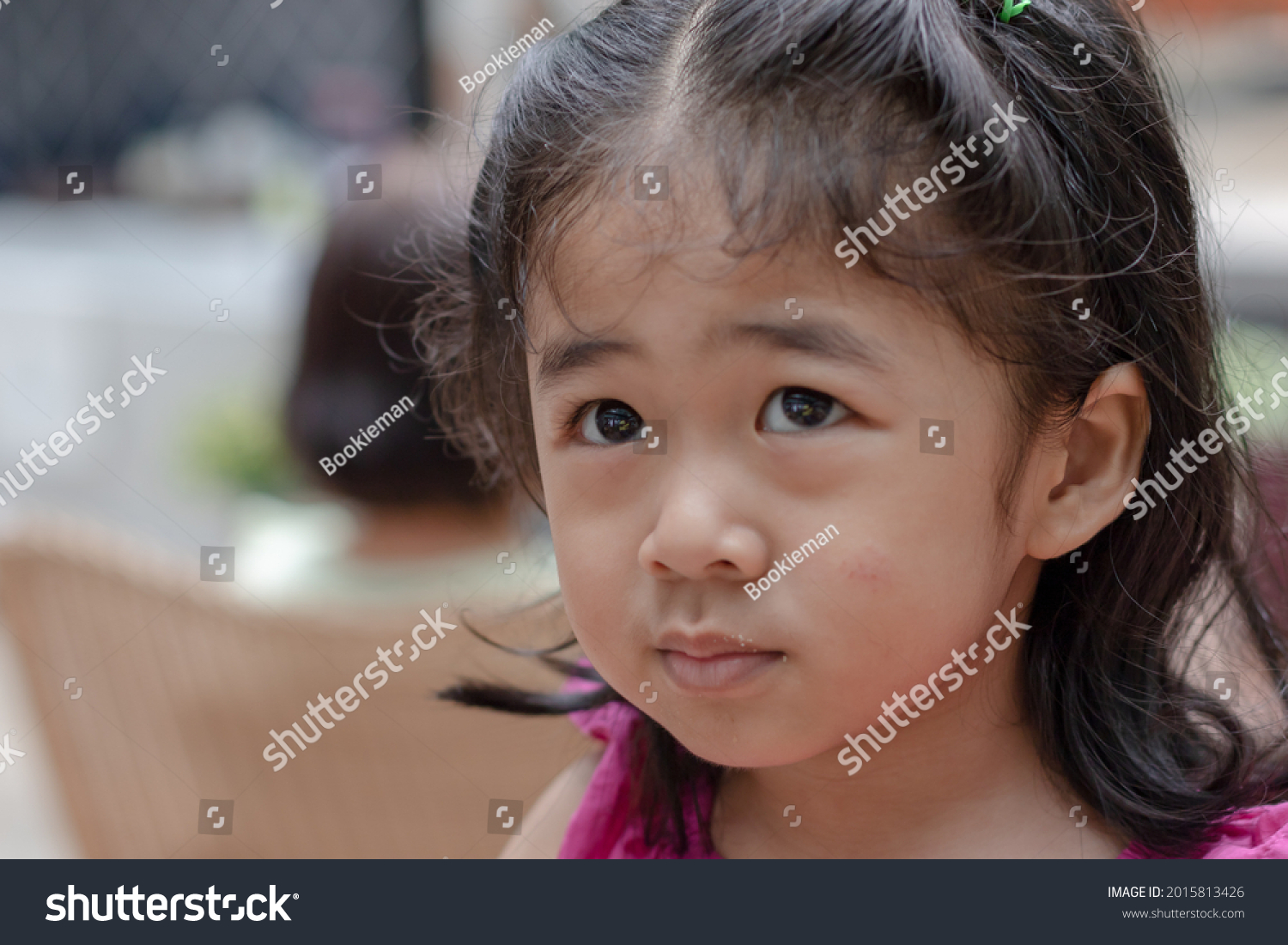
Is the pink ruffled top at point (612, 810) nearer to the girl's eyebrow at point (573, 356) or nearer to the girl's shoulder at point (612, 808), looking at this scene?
the girl's shoulder at point (612, 808)

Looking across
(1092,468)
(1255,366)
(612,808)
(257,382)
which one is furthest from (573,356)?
(257,382)

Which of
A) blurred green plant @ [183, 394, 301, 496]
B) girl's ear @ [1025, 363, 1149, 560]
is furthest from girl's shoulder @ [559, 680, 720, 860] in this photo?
blurred green plant @ [183, 394, 301, 496]

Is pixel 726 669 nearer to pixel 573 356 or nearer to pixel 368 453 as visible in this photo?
pixel 573 356

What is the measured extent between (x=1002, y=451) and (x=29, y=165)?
3.89 metres

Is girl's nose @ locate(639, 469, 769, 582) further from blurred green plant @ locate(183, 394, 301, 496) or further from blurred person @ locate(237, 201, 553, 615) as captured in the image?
blurred green plant @ locate(183, 394, 301, 496)

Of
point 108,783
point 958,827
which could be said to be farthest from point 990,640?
point 108,783

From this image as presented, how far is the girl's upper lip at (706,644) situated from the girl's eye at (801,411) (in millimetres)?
134

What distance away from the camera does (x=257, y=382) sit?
2824 millimetres

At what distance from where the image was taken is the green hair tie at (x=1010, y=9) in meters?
0.83

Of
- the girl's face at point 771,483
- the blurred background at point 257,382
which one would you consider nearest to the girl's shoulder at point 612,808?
the blurred background at point 257,382

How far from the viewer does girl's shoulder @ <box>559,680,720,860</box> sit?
3.59ft

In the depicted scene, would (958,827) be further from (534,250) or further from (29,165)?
(29,165)

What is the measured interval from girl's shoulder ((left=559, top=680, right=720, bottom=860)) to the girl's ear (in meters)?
0.41

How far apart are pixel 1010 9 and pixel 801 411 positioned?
0.32 meters
